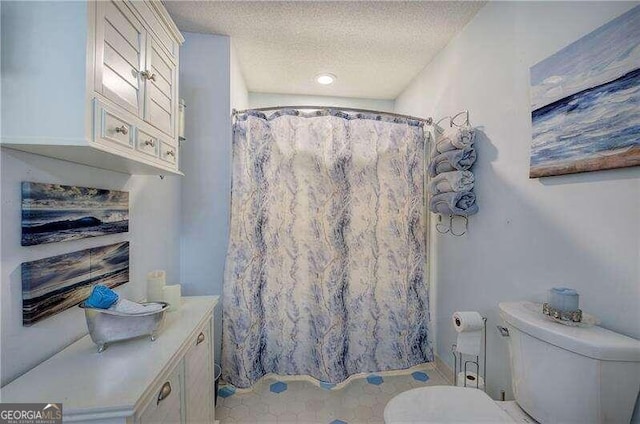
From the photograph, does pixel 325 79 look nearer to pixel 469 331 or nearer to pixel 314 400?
pixel 469 331

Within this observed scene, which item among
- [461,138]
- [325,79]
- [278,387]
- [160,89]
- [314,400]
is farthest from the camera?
[325,79]

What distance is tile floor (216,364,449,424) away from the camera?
61.9 inches

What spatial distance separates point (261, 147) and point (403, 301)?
A: 4.77ft

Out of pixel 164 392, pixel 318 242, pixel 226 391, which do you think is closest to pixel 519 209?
pixel 318 242

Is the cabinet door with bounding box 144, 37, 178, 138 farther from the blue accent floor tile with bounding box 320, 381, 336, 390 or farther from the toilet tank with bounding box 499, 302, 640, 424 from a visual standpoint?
the blue accent floor tile with bounding box 320, 381, 336, 390

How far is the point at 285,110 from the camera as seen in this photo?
1856 millimetres

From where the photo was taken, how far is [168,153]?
1.25 m

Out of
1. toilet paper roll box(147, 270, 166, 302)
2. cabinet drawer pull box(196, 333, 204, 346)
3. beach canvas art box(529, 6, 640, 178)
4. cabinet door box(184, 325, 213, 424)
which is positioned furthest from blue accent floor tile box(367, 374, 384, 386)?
beach canvas art box(529, 6, 640, 178)

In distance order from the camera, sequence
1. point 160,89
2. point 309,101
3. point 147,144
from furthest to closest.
Answer: point 309,101 → point 160,89 → point 147,144

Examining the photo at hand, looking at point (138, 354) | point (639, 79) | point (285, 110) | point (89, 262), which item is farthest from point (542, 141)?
point (89, 262)

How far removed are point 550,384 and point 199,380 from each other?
4.45ft

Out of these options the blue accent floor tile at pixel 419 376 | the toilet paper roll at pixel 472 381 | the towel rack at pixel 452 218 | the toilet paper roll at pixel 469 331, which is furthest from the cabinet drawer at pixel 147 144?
the blue accent floor tile at pixel 419 376

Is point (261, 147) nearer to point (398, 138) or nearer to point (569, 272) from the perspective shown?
point (398, 138)

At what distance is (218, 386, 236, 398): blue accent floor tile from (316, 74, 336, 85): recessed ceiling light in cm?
246
